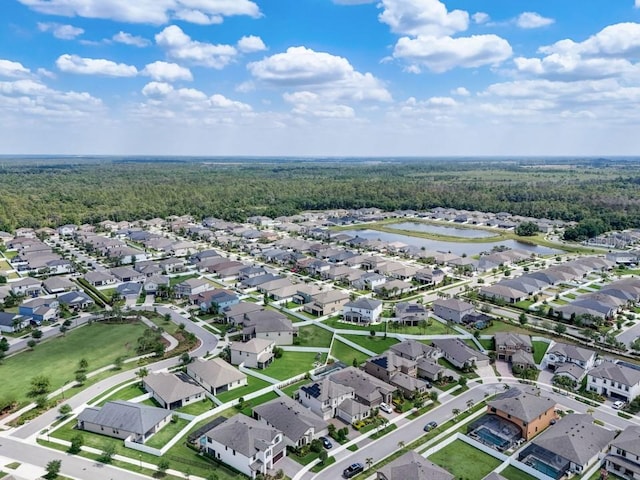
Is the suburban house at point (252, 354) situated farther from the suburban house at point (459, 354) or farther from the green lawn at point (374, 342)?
the suburban house at point (459, 354)

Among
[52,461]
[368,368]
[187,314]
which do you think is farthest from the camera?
[187,314]

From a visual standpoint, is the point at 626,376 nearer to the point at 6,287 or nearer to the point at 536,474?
the point at 536,474

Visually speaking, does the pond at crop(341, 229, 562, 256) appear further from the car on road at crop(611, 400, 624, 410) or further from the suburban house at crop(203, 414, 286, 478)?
the suburban house at crop(203, 414, 286, 478)

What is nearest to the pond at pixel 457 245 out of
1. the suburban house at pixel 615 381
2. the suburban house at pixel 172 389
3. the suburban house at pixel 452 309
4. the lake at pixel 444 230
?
the lake at pixel 444 230

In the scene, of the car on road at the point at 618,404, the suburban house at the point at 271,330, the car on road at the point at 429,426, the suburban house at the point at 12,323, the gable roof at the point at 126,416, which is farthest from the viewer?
the suburban house at the point at 12,323

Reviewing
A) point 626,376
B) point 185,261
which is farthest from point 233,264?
point 626,376

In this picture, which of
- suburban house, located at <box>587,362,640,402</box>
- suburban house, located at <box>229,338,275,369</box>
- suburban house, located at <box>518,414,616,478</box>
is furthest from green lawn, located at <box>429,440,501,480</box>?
suburban house, located at <box>229,338,275,369</box>
